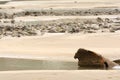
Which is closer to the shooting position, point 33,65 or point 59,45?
point 33,65

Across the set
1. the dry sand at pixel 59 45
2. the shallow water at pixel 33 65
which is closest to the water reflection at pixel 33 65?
the shallow water at pixel 33 65

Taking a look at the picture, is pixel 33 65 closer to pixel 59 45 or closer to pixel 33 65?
pixel 33 65

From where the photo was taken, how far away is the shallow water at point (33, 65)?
44.7ft

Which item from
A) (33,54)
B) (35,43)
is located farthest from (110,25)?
(33,54)

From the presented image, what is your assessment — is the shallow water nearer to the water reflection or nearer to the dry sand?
the water reflection

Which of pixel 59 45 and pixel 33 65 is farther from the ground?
pixel 33 65

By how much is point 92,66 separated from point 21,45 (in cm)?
573

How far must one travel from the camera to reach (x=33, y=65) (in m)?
14.4

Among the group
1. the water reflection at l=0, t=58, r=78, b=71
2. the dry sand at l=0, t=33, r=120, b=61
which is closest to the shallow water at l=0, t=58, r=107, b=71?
the water reflection at l=0, t=58, r=78, b=71

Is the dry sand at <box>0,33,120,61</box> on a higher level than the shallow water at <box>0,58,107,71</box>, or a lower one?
lower

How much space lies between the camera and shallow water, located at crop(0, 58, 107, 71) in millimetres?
13625

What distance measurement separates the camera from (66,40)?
19828 millimetres

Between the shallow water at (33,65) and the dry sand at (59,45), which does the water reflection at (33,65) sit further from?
the dry sand at (59,45)

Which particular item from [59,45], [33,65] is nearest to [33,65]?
[33,65]
